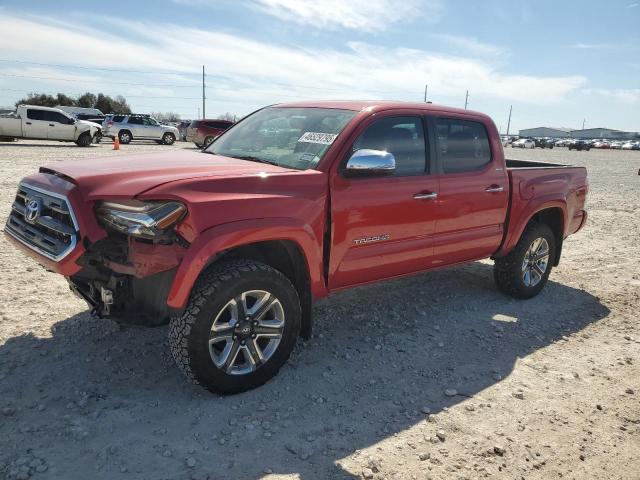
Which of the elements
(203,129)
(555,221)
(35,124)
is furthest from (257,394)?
(35,124)

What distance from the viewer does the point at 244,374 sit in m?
3.24

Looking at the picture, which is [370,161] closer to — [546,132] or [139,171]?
[139,171]

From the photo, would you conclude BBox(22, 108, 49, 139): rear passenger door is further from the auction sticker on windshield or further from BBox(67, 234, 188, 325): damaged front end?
BBox(67, 234, 188, 325): damaged front end

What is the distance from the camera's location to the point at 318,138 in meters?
3.75

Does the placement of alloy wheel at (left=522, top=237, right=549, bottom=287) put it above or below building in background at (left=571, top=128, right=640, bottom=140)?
below

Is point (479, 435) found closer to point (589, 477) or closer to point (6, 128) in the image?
point (589, 477)

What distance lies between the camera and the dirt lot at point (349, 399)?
2670mm

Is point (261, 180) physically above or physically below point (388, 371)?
above

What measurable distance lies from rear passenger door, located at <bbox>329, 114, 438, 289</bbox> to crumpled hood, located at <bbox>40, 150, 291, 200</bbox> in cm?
57

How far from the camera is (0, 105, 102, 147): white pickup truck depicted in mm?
21250

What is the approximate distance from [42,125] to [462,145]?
21.8m

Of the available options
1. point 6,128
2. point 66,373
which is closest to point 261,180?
point 66,373

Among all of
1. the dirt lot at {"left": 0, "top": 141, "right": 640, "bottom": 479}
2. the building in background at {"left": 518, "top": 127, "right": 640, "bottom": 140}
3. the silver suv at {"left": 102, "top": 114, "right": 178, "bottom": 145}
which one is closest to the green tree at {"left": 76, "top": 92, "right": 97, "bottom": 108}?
the silver suv at {"left": 102, "top": 114, "right": 178, "bottom": 145}

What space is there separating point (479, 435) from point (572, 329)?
2208 millimetres
